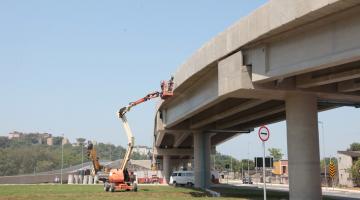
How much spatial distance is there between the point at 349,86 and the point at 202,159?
25893 mm

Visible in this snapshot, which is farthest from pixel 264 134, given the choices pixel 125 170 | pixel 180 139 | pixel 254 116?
pixel 180 139

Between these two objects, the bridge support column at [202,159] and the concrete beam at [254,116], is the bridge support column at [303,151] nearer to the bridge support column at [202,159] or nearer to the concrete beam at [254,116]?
the concrete beam at [254,116]

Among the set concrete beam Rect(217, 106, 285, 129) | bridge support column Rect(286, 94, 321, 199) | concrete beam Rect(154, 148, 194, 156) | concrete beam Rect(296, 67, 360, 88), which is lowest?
bridge support column Rect(286, 94, 321, 199)

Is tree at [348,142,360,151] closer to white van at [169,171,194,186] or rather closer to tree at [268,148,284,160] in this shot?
tree at [268,148,284,160]

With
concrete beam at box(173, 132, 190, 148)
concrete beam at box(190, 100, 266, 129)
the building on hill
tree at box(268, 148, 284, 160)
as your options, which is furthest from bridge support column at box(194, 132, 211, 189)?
tree at box(268, 148, 284, 160)

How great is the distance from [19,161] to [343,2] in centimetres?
18068

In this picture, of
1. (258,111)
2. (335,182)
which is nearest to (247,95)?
(258,111)

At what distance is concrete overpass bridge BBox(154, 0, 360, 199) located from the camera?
54.0 feet

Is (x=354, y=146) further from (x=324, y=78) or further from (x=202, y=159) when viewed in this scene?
(x=324, y=78)

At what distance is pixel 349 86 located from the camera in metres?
23.2

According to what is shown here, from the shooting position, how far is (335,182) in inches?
2704

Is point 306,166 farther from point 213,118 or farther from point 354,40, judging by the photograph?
point 213,118

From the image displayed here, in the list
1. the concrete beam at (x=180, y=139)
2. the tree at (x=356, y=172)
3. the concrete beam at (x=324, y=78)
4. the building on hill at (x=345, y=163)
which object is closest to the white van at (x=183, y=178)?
the concrete beam at (x=180, y=139)

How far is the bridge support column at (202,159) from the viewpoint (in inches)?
1854
